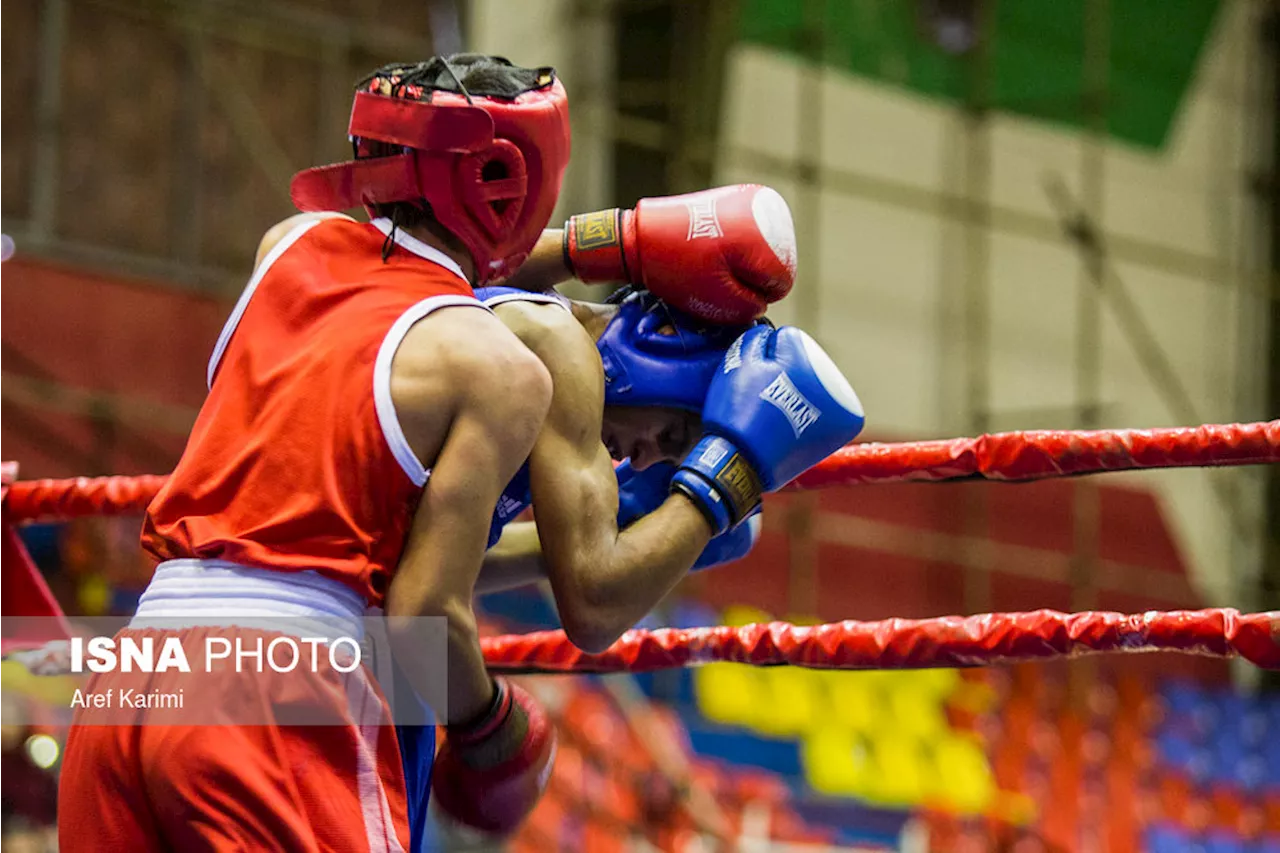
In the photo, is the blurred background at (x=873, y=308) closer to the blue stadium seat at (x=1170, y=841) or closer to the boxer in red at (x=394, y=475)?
the blue stadium seat at (x=1170, y=841)

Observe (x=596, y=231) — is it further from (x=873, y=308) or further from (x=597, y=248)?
(x=873, y=308)

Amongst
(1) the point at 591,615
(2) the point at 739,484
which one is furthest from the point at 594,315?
(1) the point at 591,615

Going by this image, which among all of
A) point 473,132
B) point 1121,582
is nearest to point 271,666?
point 473,132

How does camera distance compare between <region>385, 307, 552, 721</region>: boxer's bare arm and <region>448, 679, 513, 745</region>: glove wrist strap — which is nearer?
<region>385, 307, 552, 721</region>: boxer's bare arm

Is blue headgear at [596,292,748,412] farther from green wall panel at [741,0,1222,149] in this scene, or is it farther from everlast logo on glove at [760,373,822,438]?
green wall panel at [741,0,1222,149]

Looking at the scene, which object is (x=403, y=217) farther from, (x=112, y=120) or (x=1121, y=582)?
(x=1121, y=582)

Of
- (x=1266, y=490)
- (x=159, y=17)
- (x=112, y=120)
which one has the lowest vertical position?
(x=1266, y=490)

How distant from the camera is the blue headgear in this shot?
191 cm

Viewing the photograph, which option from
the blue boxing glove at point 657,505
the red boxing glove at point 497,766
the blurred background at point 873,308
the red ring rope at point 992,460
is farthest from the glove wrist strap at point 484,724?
the blurred background at point 873,308

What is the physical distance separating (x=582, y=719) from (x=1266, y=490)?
601 cm

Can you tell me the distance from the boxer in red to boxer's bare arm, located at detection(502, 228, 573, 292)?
24 cm

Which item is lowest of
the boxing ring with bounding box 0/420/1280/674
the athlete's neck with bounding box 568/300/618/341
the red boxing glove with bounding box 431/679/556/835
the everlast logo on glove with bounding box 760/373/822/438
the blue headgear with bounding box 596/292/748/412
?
the red boxing glove with bounding box 431/679/556/835

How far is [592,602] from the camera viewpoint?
165 centimetres

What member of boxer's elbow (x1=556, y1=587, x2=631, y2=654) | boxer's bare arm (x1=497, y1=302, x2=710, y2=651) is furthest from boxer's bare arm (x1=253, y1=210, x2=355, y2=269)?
boxer's elbow (x1=556, y1=587, x2=631, y2=654)
